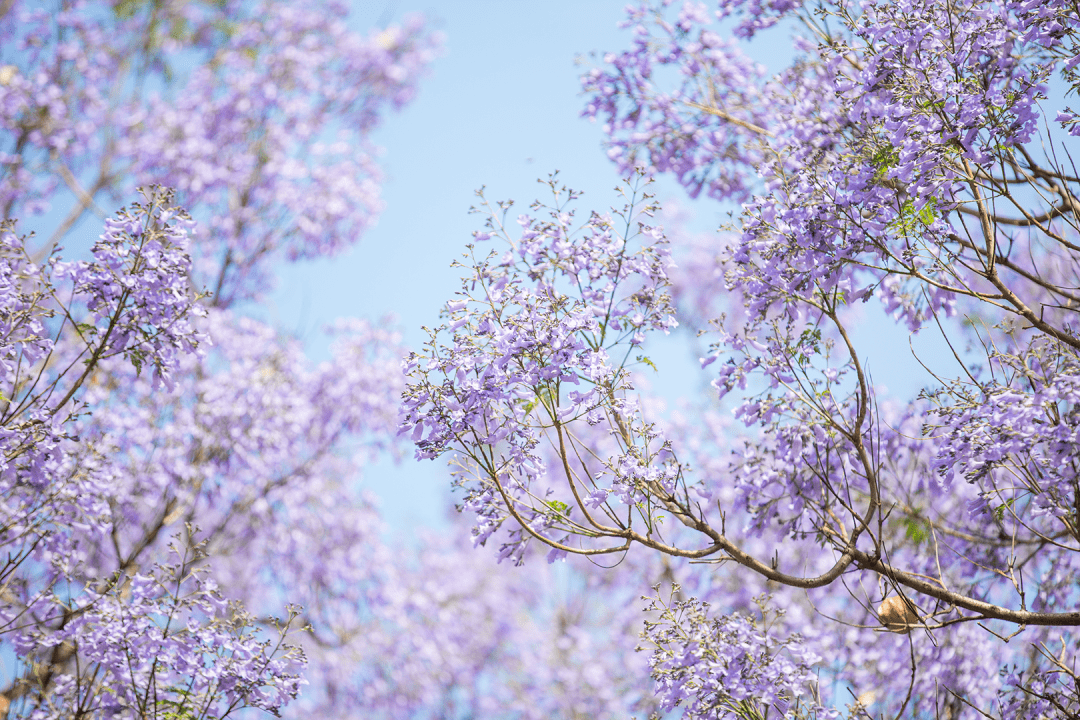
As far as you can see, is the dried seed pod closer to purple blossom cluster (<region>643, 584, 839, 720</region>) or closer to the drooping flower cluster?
purple blossom cluster (<region>643, 584, 839, 720</region>)

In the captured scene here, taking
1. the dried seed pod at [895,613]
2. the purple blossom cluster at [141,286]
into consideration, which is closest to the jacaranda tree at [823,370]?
the dried seed pod at [895,613]

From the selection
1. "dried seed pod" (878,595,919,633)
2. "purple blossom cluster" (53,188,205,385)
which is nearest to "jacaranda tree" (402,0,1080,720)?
"dried seed pod" (878,595,919,633)

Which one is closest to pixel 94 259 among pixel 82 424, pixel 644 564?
pixel 82 424

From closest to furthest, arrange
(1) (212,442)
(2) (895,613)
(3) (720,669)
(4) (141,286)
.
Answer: (2) (895,613), (3) (720,669), (4) (141,286), (1) (212,442)

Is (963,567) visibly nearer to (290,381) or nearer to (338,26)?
(290,381)

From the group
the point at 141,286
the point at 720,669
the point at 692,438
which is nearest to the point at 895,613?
the point at 720,669

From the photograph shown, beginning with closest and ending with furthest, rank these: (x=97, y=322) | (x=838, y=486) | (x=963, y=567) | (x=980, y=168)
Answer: (x=980, y=168), (x=97, y=322), (x=838, y=486), (x=963, y=567)

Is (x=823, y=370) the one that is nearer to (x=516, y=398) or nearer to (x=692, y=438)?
(x=516, y=398)

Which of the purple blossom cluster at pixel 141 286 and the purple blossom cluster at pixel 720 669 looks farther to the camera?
the purple blossom cluster at pixel 141 286

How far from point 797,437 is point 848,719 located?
1524 mm

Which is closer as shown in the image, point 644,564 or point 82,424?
point 82,424

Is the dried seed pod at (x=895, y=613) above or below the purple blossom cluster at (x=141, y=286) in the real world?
below

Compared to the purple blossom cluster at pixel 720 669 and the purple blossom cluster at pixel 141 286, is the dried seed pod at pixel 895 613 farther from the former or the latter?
the purple blossom cluster at pixel 141 286

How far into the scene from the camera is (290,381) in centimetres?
915
